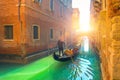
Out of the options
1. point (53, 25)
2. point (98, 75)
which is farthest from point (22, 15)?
point (53, 25)

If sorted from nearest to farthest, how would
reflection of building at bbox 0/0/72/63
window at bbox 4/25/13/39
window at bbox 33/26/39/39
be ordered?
reflection of building at bbox 0/0/72/63
window at bbox 4/25/13/39
window at bbox 33/26/39/39

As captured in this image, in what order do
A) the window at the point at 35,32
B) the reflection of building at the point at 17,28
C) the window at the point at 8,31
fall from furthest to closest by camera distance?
the window at the point at 35,32, the window at the point at 8,31, the reflection of building at the point at 17,28

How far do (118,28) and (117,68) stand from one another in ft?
2.45

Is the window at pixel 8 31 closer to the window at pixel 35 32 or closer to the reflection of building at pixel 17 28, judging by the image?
the reflection of building at pixel 17 28

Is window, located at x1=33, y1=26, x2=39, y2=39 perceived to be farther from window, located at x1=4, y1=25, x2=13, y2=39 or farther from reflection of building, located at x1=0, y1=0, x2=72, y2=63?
window, located at x1=4, y1=25, x2=13, y2=39

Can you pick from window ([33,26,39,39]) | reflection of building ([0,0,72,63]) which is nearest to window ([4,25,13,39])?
reflection of building ([0,0,72,63])

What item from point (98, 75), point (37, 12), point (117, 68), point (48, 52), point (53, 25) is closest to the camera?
point (117, 68)

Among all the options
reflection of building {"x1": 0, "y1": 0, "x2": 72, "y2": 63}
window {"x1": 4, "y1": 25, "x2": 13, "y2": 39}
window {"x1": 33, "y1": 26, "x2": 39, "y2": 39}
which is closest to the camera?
reflection of building {"x1": 0, "y1": 0, "x2": 72, "y2": 63}

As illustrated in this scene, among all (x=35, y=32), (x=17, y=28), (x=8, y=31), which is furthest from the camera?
(x=35, y=32)

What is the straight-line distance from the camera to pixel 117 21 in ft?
11.3

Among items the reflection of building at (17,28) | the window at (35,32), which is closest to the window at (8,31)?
the reflection of building at (17,28)

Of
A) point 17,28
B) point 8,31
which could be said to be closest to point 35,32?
point 17,28

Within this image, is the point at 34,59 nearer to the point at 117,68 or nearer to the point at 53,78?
the point at 53,78

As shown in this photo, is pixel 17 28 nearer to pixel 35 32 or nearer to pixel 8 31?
pixel 8 31
